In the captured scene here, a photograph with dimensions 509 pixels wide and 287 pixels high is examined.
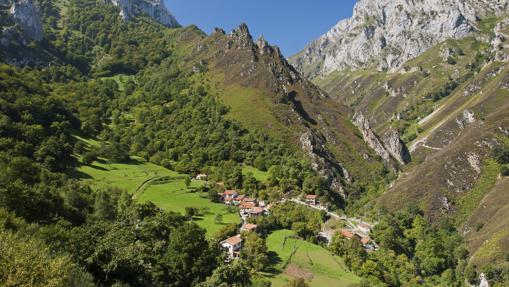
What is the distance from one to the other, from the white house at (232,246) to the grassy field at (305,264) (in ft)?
22.5

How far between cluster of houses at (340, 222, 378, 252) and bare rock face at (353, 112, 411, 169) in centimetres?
5686

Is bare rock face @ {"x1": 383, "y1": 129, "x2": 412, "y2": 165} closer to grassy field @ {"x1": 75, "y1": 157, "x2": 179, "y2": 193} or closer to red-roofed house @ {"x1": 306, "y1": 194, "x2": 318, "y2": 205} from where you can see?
red-roofed house @ {"x1": 306, "y1": 194, "x2": 318, "y2": 205}

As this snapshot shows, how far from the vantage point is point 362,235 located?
9188cm

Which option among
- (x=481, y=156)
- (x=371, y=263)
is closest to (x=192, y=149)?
(x=371, y=263)

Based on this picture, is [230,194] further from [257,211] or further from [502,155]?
[502,155]

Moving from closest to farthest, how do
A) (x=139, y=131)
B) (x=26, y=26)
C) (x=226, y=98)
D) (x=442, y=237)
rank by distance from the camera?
(x=442, y=237)
(x=139, y=131)
(x=226, y=98)
(x=26, y=26)

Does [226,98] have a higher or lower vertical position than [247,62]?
lower

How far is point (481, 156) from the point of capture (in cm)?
12394

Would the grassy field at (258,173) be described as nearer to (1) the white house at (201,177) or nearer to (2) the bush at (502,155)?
(1) the white house at (201,177)

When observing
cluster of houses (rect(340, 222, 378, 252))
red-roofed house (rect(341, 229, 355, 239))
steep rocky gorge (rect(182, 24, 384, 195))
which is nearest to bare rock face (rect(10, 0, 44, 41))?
steep rocky gorge (rect(182, 24, 384, 195))

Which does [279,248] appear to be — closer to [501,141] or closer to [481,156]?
[481,156]

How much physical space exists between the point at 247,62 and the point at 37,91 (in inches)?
3292

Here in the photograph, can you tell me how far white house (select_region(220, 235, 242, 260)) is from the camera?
232 feet

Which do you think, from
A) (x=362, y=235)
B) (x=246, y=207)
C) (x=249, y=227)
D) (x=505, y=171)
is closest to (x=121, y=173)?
(x=246, y=207)
